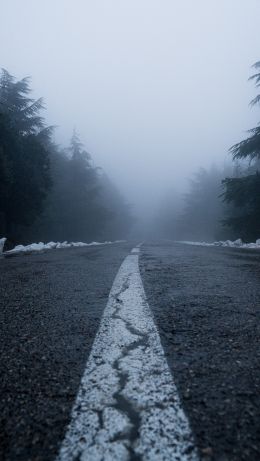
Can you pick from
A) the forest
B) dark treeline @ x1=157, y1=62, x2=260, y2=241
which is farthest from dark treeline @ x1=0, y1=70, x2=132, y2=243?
dark treeline @ x1=157, y1=62, x2=260, y2=241

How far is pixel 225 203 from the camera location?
1644 inches

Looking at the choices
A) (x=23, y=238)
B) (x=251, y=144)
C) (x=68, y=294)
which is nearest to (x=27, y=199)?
(x=23, y=238)

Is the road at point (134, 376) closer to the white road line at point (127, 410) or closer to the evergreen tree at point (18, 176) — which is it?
the white road line at point (127, 410)

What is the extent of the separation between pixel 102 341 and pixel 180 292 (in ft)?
4.38

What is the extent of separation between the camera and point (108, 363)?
112 centimetres

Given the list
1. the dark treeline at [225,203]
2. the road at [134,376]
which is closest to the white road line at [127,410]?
the road at [134,376]

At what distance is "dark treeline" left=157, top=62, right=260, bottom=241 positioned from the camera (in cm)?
1527

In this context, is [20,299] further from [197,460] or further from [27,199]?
[27,199]

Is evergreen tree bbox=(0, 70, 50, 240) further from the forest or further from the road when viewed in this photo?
the road

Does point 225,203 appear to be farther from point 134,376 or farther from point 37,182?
point 134,376

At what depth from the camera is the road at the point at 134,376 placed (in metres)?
→ 0.70

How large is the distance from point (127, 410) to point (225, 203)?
143 ft

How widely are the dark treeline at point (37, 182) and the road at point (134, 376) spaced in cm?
1419

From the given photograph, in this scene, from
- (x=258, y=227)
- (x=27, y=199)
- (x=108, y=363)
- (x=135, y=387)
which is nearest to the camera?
(x=135, y=387)
